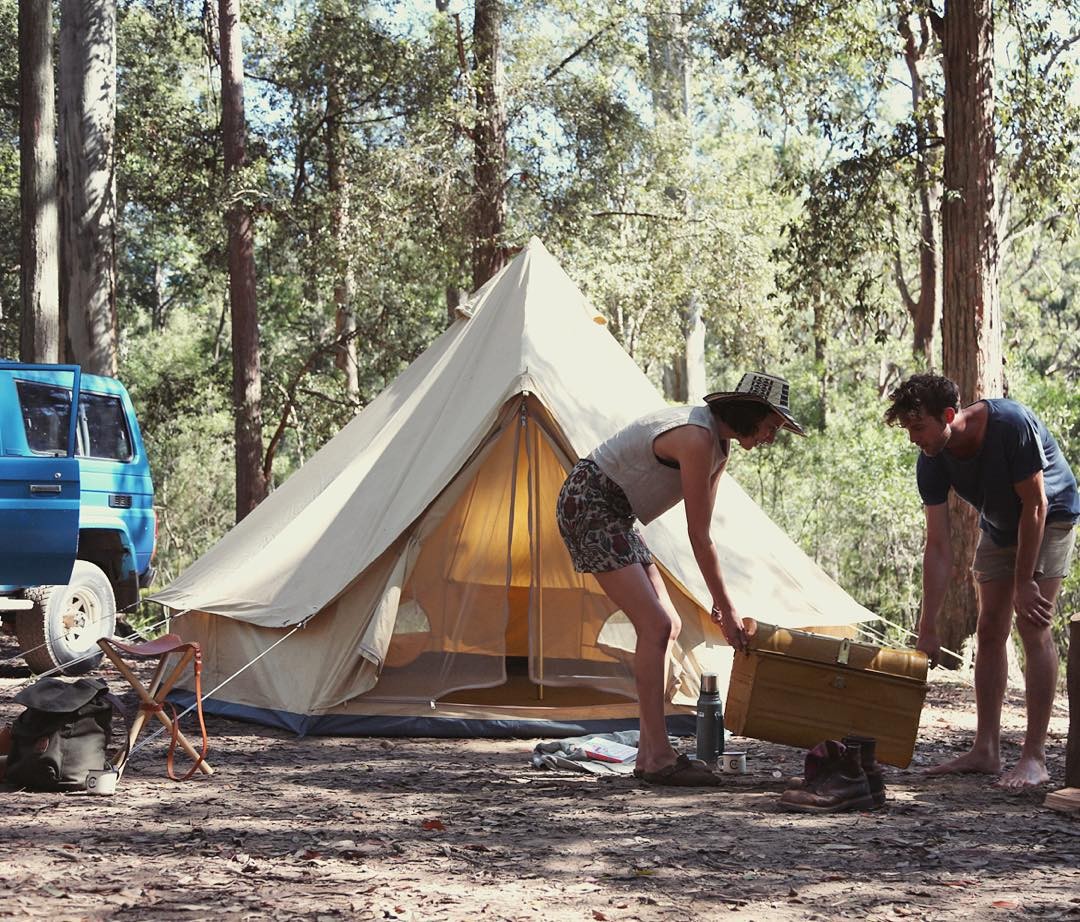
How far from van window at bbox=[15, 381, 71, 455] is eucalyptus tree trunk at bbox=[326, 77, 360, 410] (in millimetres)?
7480

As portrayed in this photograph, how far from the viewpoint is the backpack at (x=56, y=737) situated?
4.70m

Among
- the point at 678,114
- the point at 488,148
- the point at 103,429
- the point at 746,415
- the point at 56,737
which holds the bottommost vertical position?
the point at 56,737

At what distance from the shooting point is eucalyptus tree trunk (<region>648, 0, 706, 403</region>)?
18312 mm

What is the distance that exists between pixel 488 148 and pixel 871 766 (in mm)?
11506

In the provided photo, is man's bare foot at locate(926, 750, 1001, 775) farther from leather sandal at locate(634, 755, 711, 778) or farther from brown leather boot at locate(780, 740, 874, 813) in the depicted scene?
leather sandal at locate(634, 755, 711, 778)

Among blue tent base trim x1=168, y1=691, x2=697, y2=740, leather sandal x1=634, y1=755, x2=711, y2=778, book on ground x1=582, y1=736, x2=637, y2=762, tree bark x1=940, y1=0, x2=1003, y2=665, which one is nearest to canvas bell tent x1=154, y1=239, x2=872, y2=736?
blue tent base trim x1=168, y1=691, x2=697, y2=740

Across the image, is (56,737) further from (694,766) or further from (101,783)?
(694,766)

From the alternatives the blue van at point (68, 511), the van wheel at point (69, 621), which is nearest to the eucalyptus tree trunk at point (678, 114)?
the blue van at point (68, 511)

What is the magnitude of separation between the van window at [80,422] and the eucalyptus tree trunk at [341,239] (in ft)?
21.6

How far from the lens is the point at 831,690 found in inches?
188

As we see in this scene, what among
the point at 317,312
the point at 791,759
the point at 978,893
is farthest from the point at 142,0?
the point at 978,893

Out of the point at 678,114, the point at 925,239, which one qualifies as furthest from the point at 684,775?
the point at 678,114

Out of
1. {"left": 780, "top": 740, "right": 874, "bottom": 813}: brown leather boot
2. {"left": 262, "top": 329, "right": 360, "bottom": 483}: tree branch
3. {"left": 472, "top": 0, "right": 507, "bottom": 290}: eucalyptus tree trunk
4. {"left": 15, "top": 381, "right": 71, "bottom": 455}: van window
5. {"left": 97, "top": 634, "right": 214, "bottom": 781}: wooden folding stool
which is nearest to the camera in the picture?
{"left": 780, "top": 740, "right": 874, "bottom": 813}: brown leather boot

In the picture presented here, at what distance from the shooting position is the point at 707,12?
18.5 meters
